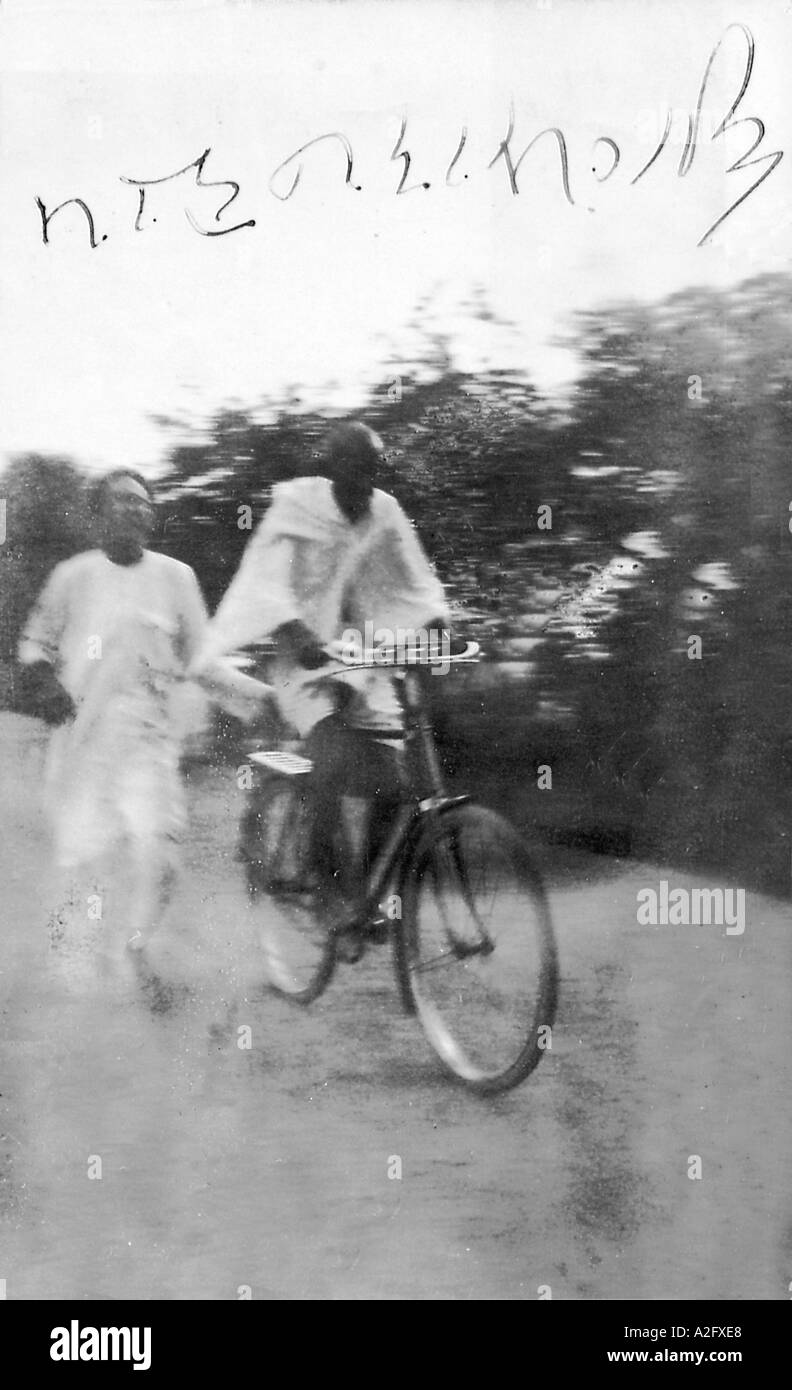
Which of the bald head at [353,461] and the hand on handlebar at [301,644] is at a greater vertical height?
the bald head at [353,461]

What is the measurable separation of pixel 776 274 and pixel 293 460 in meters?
1.17

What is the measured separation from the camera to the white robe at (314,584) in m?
3.02

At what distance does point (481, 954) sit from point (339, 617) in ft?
2.76

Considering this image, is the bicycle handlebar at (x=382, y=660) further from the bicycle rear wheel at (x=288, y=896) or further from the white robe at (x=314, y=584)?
the bicycle rear wheel at (x=288, y=896)

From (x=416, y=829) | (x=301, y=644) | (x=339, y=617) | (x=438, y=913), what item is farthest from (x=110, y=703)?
(x=438, y=913)

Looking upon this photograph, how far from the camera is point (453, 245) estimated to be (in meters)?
2.99

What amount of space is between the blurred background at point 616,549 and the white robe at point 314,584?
76mm

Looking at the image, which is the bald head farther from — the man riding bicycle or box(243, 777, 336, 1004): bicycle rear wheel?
box(243, 777, 336, 1004): bicycle rear wheel
